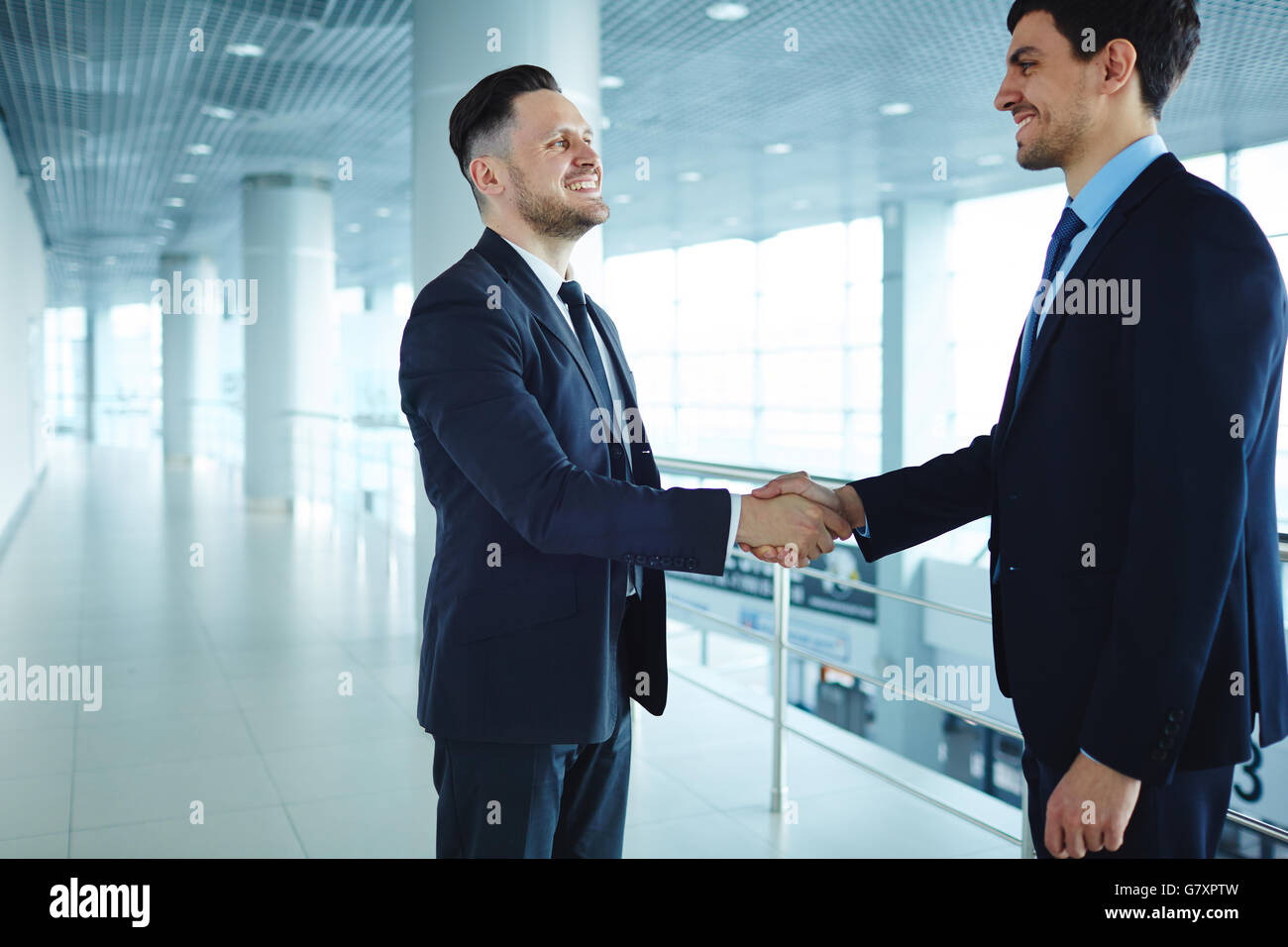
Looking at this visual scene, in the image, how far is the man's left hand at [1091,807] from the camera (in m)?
0.89

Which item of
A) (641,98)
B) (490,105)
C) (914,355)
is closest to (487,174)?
(490,105)

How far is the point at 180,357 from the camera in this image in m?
13.7

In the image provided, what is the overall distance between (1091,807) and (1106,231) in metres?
0.52

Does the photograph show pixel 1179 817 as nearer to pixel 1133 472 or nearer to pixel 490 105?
pixel 1133 472

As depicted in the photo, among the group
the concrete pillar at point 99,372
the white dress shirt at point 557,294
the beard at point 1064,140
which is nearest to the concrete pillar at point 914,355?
the white dress shirt at point 557,294

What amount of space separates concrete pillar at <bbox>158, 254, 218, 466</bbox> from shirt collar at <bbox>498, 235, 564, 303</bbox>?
530 inches

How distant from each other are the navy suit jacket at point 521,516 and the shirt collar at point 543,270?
20 mm

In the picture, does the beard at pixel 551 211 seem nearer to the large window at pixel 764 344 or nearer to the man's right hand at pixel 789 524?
the man's right hand at pixel 789 524

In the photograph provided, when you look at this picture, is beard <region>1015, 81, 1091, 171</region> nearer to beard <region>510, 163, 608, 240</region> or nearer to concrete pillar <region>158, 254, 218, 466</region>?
beard <region>510, 163, 608, 240</region>

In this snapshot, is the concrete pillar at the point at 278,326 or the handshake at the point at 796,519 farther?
the concrete pillar at the point at 278,326

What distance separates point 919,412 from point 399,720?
8.75 metres

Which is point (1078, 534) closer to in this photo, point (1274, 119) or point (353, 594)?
point (353, 594)

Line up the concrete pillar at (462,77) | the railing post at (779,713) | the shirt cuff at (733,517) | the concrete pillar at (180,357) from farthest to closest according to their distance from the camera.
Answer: the concrete pillar at (180,357) < the concrete pillar at (462,77) < the railing post at (779,713) < the shirt cuff at (733,517)
